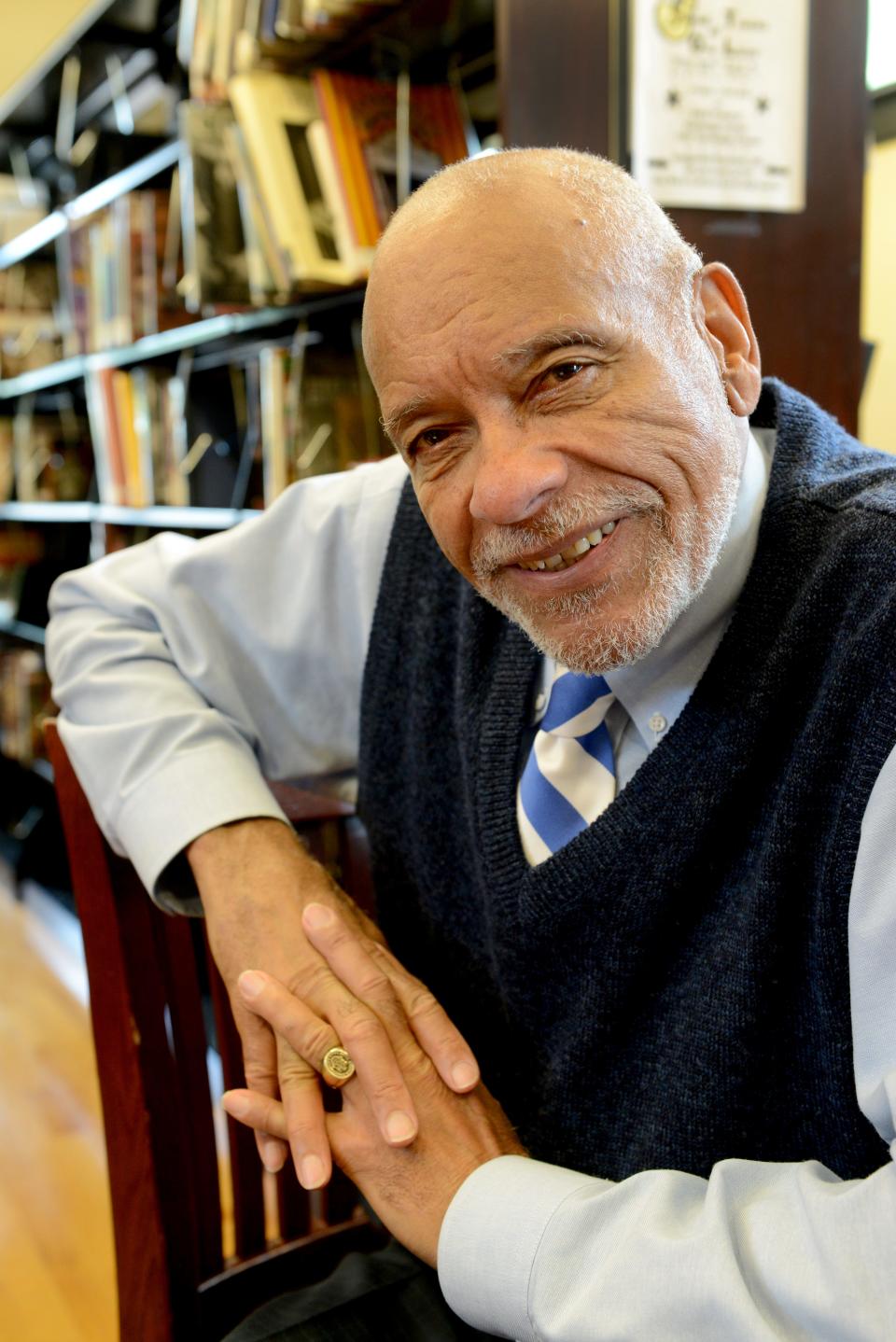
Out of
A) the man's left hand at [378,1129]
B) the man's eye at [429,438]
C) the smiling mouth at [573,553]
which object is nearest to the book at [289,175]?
the man's eye at [429,438]

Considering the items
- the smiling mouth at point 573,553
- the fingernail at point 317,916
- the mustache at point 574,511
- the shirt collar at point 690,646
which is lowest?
the fingernail at point 317,916

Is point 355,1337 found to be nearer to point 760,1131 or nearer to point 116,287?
point 760,1131

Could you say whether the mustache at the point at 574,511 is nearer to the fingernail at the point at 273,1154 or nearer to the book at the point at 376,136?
the fingernail at the point at 273,1154

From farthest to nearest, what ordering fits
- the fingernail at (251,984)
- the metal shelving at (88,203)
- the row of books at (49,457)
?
the row of books at (49,457) < the metal shelving at (88,203) < the fingernail at (251,984)

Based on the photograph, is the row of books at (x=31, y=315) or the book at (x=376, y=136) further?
the row of books at (x=31, y=315)

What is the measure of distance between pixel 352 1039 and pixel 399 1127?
81 mm

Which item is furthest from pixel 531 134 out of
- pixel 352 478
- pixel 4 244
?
pixel 4 244

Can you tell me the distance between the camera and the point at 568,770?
98 centimetres

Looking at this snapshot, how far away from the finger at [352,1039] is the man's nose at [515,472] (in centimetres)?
39

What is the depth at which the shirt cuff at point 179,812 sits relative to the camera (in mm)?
1057

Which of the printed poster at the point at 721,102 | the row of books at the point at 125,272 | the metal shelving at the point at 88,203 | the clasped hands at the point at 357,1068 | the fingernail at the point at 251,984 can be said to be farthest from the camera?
the row of books at the point at 125,272

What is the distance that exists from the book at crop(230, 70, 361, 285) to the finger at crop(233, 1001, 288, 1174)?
1420 millimetres

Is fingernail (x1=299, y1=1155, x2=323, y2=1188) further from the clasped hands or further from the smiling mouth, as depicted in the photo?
the smiling mouth

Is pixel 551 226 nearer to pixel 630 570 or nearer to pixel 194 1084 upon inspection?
pixel 630 570
